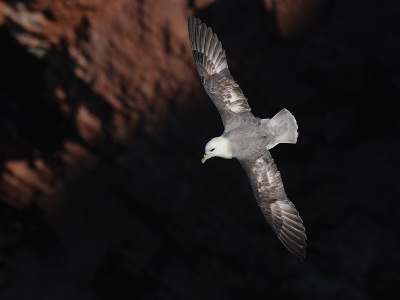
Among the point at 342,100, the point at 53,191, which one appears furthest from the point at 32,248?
the point at 342,100

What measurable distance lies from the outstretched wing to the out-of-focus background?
21 cm

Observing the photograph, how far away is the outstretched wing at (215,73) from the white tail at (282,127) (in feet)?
0.93

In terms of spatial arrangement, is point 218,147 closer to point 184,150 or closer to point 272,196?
point 272,196

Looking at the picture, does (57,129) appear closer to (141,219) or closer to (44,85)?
(44,85)

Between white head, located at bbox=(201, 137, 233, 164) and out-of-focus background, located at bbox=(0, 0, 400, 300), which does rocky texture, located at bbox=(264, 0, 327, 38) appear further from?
white head, located at bbox=(201, 137, 233, 164)

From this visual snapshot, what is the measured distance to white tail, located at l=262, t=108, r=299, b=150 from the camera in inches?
163

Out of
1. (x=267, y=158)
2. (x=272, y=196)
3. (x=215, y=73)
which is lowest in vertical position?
(x=272, y=196)

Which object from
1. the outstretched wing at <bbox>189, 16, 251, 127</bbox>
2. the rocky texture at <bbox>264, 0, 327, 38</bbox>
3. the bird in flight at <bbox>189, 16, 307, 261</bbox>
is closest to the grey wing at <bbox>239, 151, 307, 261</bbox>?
the bird in flight at <bbox>189, 16, 307, 261</bbox>

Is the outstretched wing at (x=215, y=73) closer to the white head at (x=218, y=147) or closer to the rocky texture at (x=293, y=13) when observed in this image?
the white head at (x=218, y=147)

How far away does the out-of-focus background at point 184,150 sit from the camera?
427 centimetres

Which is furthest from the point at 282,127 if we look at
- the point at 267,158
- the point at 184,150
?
the point at 184,150

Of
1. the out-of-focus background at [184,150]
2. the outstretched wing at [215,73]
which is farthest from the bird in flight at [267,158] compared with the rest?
the out-of-focus background at [184,150]

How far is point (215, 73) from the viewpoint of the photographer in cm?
442

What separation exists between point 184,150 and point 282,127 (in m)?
1.23
